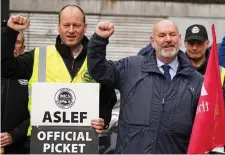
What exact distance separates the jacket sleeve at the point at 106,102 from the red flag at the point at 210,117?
72cm

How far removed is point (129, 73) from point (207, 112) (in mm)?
677

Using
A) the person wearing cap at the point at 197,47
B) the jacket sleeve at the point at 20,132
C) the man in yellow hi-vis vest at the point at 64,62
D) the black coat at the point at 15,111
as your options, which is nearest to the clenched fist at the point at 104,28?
the man in yellow hi-vis vest at the point at 64,62

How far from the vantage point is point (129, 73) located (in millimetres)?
5188

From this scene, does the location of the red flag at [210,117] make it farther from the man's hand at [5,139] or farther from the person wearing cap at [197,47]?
the man's hand at [5,139]

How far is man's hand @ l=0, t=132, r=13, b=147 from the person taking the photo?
5.63m

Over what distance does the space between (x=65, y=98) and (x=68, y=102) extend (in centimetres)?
4

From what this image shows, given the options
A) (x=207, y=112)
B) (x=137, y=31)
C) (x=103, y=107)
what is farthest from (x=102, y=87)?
(x=137, y=31)

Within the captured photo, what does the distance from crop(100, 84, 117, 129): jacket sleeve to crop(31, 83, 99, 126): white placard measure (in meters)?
0.27

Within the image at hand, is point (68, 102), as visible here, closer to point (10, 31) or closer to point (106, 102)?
point (106, 102)

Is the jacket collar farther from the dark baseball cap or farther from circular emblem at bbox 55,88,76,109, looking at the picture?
the dark baseball cap

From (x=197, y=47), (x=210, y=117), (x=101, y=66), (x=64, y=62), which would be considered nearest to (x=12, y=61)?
(x=64, y=62)

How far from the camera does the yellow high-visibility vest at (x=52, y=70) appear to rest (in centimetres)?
520

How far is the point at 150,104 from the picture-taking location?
198 inches

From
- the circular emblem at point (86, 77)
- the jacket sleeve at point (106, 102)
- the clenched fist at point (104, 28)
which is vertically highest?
the clenched fist at point (104, 28)
